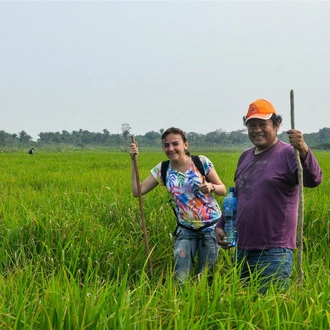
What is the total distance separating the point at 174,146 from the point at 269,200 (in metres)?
0.84

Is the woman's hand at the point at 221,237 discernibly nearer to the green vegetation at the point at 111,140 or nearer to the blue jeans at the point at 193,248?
the blue jeans at the point at 193,248

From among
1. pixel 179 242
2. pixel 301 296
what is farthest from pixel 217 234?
pixel 301 296

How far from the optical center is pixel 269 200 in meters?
2.34

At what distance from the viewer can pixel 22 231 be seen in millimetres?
3482

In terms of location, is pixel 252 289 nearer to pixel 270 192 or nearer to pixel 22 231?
pixel 270 192

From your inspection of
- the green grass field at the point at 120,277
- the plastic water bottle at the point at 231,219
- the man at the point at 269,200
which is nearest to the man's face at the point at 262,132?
the man at the point at 269,200

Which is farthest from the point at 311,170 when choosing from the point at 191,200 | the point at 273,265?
the point at 191,200

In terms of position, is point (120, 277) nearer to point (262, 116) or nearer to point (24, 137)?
point (262, 116)

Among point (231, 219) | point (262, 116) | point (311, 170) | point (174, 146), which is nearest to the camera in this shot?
point (311, 170)

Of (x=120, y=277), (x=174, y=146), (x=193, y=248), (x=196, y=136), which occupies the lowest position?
(x=120, y=277)

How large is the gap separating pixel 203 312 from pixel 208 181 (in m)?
1.36

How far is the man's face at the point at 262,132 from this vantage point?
2.34 metres

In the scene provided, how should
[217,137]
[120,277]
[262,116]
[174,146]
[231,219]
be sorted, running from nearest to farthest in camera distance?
[262,116] → [231,219] → [174,146] → [120,277] → [217,137]

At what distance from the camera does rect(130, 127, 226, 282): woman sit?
290cm
